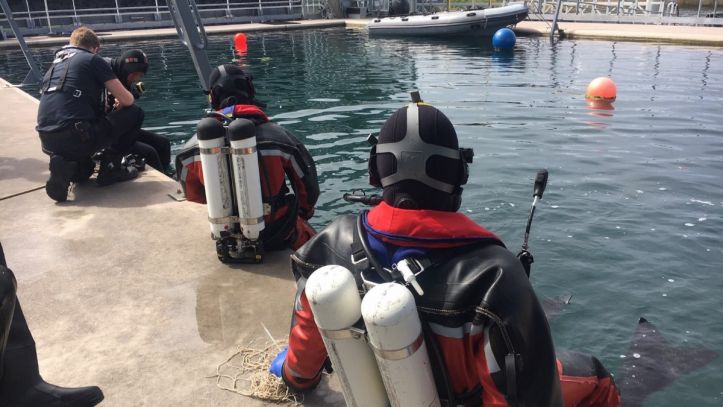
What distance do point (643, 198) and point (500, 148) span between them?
245 centimetres

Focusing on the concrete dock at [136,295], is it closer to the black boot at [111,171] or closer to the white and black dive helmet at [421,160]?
the black boot at [111,171]

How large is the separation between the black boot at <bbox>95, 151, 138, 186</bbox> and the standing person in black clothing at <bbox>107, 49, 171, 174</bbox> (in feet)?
1.32

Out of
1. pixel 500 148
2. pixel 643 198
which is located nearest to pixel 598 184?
pixel 643 198

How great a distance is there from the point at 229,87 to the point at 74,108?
215 cm

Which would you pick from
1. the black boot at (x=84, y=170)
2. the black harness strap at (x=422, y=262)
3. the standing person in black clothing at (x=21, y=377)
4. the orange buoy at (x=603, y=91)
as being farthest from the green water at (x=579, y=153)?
the standing person in black clothing at (x=21, y=377)

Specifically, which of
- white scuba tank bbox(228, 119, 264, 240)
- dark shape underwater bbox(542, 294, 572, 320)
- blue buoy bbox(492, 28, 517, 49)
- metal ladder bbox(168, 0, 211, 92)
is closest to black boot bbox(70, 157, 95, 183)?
metal ladder bbox(168, 0, 211, 92)

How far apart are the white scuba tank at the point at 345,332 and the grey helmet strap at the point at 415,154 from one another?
1.26 feet

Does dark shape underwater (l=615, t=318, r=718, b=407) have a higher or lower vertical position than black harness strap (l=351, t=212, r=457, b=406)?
lower

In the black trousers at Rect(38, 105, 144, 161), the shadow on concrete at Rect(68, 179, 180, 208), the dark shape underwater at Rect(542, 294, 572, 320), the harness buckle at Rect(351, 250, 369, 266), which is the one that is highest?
the harness buckle at Rect(351, 250, 369, 266)

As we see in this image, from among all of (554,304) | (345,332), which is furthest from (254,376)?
(554,304)

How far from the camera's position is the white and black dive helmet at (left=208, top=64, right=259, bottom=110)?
164 inches

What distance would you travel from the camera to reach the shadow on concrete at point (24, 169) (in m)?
6.20

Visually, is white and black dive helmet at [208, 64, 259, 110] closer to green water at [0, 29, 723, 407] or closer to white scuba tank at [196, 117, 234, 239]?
white scuba tank at [196, 117, 234, 239]

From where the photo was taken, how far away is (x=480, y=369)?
180 centimetres
